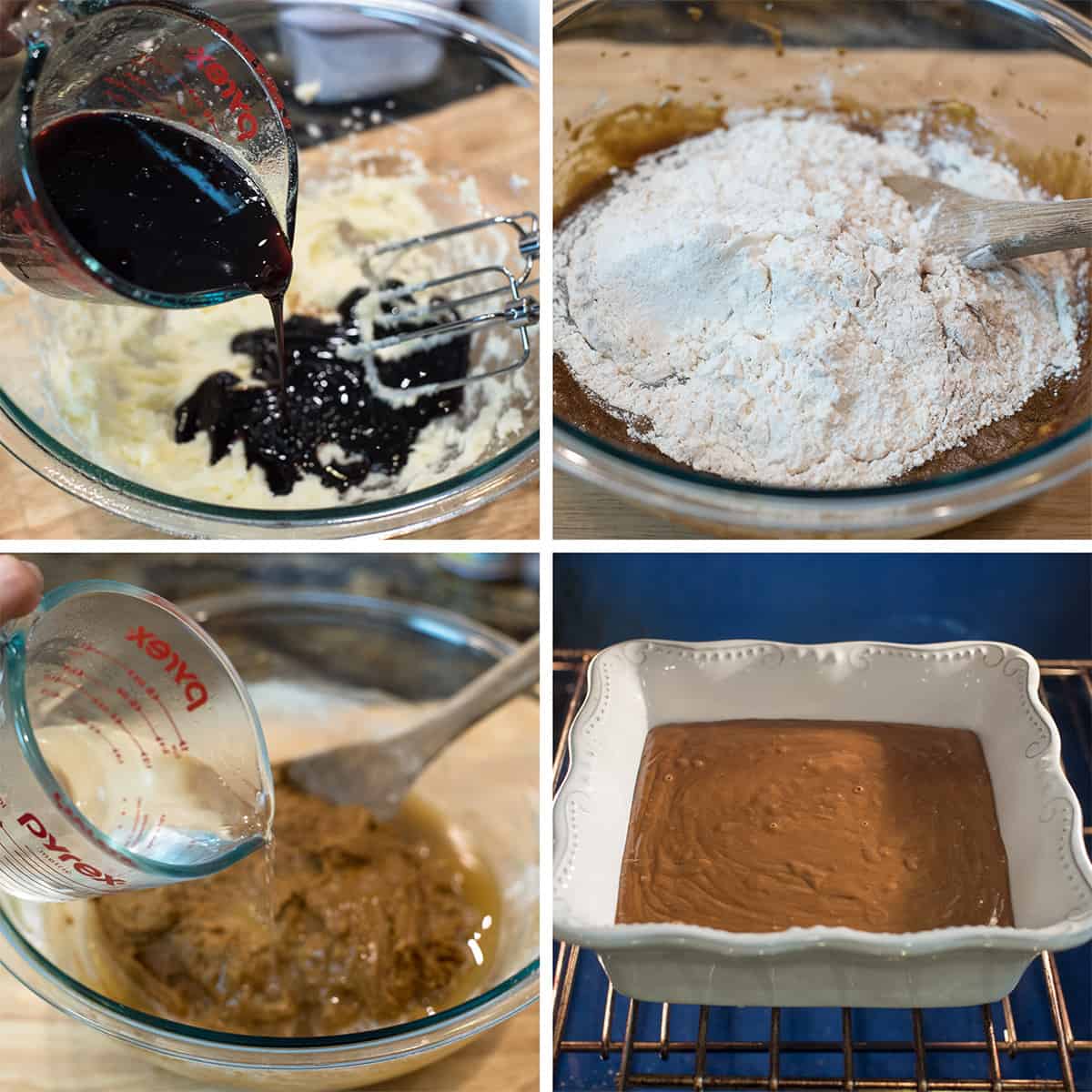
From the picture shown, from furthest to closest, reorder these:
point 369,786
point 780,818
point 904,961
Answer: point 369,786
point 780,818
point 904,961

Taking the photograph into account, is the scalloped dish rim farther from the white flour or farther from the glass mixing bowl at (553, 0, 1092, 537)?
the glass mixing bowl at (553, 0, 1092, 537)

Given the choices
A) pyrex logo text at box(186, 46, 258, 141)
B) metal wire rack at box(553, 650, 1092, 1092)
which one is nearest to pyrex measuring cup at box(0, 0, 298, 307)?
pyrex logo text at box(186, 46, 258, 141)

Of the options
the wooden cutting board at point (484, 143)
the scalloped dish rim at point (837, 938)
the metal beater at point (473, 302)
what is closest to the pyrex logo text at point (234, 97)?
the metal beater at point (473, 302)

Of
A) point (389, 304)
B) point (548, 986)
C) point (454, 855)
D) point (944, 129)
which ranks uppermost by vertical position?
point (944, 129)

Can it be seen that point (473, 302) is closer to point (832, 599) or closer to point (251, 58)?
point (251, 58)

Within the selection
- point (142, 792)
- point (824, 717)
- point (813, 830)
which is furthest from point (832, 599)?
point (142, 792)

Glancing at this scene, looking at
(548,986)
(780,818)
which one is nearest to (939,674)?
(780,818)

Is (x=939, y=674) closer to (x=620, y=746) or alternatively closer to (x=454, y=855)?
(x=620, y=746)

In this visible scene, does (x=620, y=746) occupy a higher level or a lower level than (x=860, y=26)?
lower
